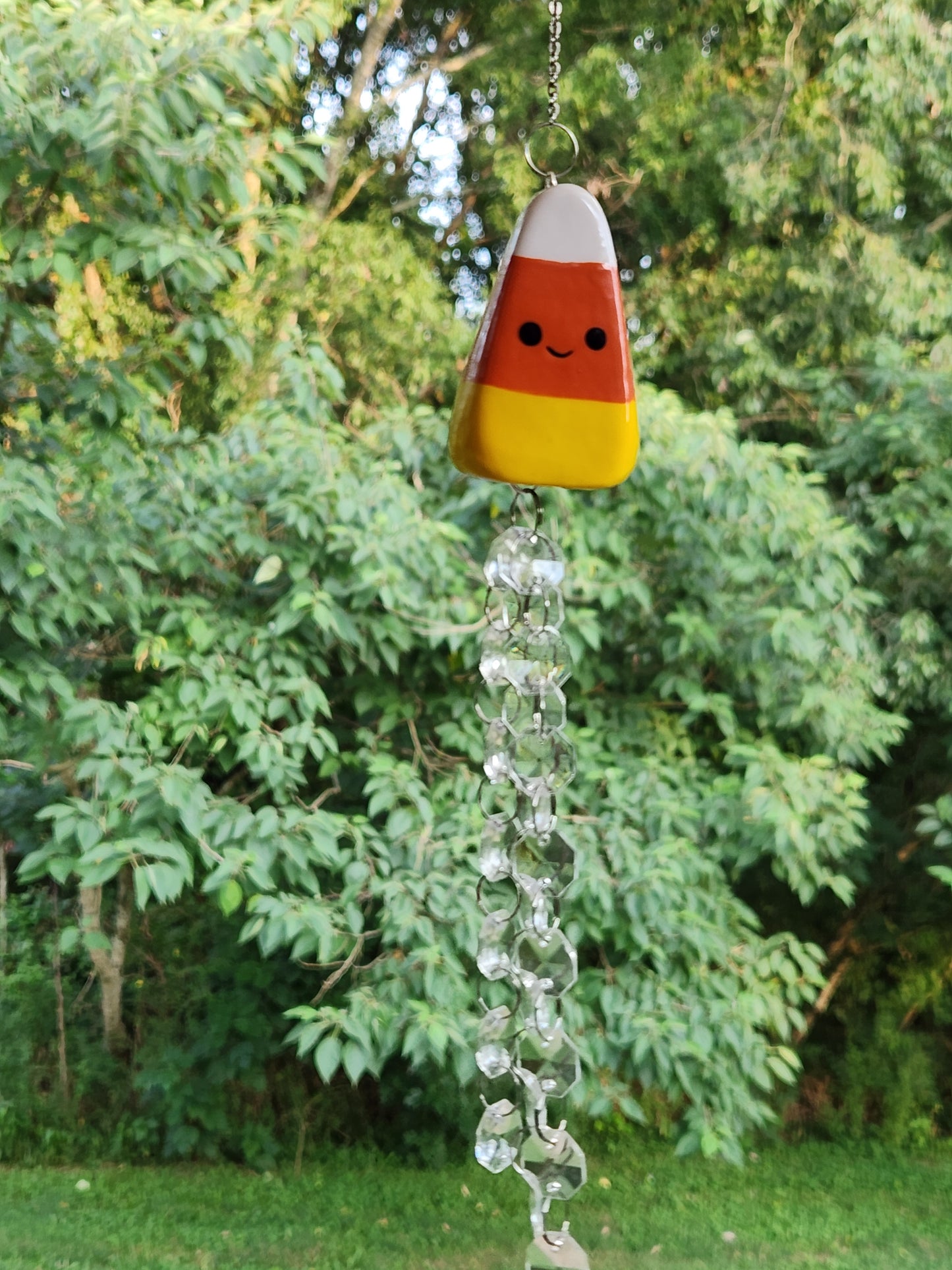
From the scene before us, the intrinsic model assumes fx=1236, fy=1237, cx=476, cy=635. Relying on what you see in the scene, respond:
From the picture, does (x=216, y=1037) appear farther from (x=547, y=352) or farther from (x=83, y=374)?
(x=547, y=352)

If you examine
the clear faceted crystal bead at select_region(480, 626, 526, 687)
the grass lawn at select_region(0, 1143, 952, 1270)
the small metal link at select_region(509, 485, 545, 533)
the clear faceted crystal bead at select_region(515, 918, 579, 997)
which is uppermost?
the small metal link at select_region(509, 485, 545, 533)

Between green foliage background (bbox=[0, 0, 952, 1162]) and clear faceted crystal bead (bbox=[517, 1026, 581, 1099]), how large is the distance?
1.15 m

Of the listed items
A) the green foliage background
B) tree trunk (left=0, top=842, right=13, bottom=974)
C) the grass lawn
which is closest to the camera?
the green foliage background

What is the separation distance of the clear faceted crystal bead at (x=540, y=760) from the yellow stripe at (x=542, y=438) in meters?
0.22

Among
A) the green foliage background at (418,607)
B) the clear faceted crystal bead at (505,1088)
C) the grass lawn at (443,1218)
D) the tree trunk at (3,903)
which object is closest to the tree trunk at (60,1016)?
the green foliage background at (418,607)

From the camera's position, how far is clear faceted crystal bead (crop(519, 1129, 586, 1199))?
104 cm

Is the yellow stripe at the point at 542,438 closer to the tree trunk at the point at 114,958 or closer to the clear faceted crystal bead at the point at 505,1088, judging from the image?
the clear faceted crystal bead at the point at 505,1088

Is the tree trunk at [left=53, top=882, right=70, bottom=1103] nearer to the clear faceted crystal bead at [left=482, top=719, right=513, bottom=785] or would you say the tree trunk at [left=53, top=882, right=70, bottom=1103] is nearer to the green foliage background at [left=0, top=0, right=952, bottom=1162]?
the green foliage background at [left=0, top=0, right=952, bottom=1162]

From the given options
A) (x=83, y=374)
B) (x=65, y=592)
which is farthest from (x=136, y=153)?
(x=65, y=592)

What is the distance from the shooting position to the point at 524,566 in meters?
1.07

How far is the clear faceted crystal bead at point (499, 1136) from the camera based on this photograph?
1051 millimetres

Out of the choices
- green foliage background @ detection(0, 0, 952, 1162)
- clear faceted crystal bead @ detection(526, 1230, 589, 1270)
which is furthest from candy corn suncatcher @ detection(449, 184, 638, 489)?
green foliage background @ detection(0, 0, 952, 1162)

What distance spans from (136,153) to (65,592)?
739 mm

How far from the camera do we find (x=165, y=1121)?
338cm
